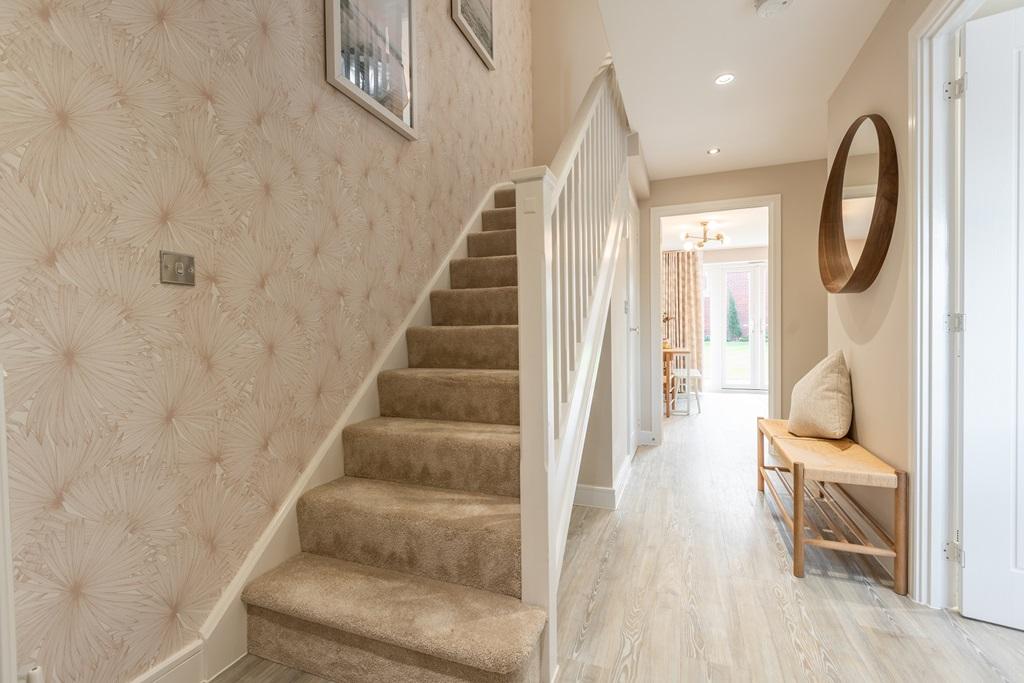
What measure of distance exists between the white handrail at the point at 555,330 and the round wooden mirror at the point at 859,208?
113 cm

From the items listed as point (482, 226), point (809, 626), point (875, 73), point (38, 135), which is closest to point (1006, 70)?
point (875, 73)

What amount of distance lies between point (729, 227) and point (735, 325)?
2.26 meters

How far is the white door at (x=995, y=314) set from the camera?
1.51 metres

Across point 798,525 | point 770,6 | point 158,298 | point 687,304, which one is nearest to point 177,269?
point 158,298

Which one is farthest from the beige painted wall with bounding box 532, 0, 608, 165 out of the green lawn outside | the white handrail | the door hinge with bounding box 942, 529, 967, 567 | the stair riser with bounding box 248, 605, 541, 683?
the green lawn outside

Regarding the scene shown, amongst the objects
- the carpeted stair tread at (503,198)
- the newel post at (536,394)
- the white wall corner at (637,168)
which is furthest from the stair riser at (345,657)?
the white wall corner at (637,168)

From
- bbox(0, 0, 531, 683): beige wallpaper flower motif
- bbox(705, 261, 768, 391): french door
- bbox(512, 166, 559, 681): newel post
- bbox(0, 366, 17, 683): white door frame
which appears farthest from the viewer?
bbox(705, 261, 768, 391): french door

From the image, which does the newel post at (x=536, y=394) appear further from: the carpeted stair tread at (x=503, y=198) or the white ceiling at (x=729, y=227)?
the white ceiling at (x=729, y=227)

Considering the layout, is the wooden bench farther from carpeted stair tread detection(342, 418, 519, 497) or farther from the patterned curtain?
the patterned curtain

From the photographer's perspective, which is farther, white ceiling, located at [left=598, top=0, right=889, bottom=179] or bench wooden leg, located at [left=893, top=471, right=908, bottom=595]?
white ceiling, located at [left=598, top=0, right=889, bottom=179]

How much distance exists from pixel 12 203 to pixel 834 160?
3.18 m

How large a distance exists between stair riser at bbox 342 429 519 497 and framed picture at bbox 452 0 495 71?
8.19ft

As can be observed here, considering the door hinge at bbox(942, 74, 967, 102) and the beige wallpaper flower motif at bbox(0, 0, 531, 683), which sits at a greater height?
the door hinge at bbox(942, 74, 967, 102)

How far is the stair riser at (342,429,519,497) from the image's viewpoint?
159 cm
